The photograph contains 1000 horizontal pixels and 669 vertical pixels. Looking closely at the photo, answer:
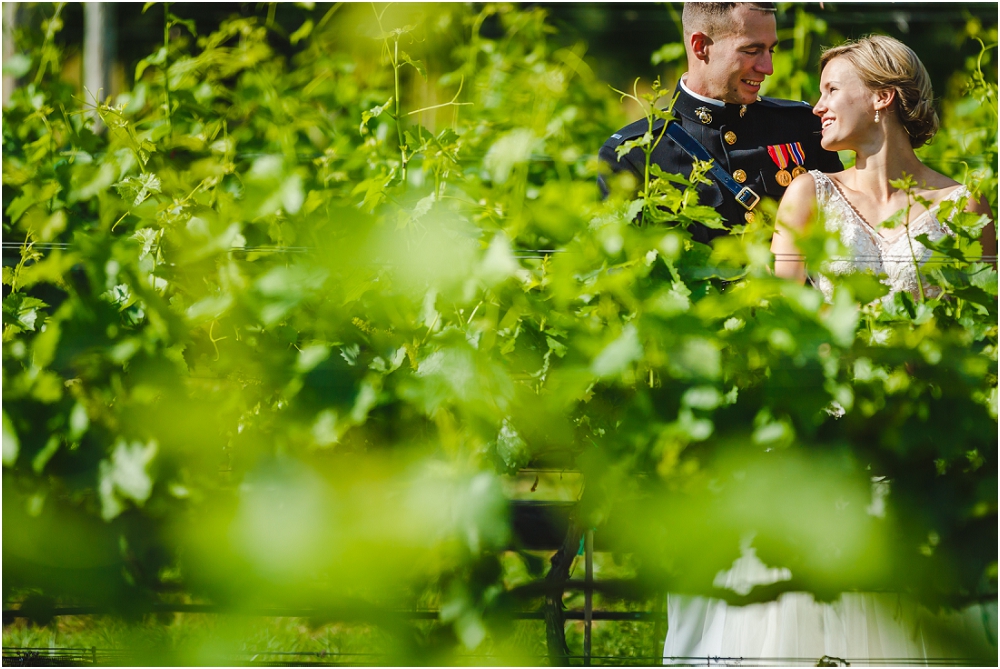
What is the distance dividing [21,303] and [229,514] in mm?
490

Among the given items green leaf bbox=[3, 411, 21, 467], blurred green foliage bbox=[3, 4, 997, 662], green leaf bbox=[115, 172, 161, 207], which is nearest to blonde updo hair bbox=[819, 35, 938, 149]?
blurred green foliage bbox=[3, 4, 997, 662]

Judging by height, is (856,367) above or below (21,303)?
below

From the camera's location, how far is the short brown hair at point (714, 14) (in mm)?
1741

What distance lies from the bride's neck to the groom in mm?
104

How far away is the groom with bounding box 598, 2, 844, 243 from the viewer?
1.77m

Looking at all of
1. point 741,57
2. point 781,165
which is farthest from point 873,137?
point 741,57

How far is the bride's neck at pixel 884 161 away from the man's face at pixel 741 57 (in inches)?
9.9

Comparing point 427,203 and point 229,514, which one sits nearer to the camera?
point 229,514

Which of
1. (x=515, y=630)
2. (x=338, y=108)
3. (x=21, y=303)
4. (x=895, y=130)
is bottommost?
(x=515, y=630)

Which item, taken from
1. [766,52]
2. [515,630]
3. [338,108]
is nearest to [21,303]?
[515,630]

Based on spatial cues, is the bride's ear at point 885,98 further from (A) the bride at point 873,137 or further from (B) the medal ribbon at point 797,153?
(B) the medal ribbon at point 797,153

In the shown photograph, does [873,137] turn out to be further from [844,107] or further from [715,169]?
[715,169]

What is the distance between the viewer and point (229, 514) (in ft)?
3.62

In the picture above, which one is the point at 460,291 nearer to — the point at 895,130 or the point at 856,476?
the point at 856,476
